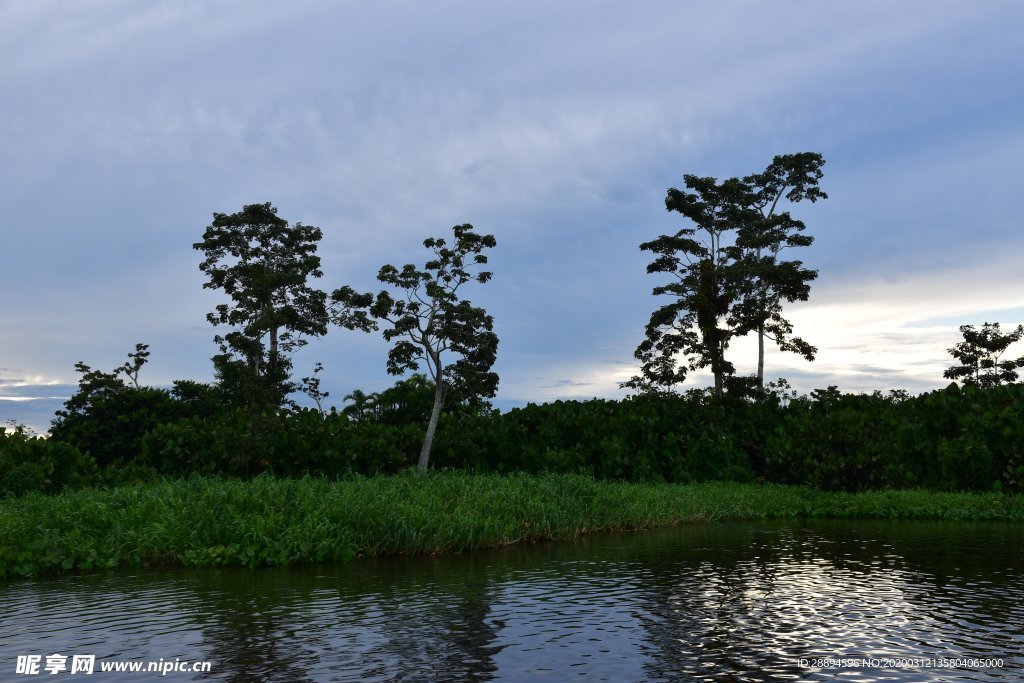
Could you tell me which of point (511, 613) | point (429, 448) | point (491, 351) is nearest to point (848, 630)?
point (511, 613)

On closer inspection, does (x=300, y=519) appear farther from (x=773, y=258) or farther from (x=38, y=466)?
(x=773, y=258)

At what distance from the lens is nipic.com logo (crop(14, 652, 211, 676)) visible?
713cm

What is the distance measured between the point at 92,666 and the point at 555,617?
4.47 metres

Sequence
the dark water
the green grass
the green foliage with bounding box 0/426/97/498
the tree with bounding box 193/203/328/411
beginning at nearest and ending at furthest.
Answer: the dark water → the green grass → the green foliage with bounding box 0/426/97/498 → the tree with bounding box 193/203/328/411

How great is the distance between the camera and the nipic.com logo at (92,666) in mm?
7133

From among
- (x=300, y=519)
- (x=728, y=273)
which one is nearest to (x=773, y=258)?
(x=728, y=273)

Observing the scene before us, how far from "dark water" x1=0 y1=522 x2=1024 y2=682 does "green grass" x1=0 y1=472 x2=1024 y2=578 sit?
1.87 ft

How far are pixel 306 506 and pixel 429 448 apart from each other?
12358 millimetres

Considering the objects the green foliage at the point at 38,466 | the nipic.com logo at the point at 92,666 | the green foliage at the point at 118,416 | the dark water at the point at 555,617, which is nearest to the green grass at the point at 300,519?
the dark water at the point at 555,617

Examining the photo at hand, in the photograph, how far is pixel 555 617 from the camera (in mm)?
8906

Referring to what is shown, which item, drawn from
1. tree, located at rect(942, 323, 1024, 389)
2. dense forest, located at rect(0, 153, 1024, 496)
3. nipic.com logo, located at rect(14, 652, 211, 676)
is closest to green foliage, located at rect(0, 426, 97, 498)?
dense forest, located at rect(0, 153, 1024, 496)

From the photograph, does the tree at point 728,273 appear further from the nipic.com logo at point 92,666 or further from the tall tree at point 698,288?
the nipic.com logo at point 92,666

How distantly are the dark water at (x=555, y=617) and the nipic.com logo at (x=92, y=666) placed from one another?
0.10 metres

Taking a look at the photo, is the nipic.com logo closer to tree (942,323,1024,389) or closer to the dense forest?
the dense forest
